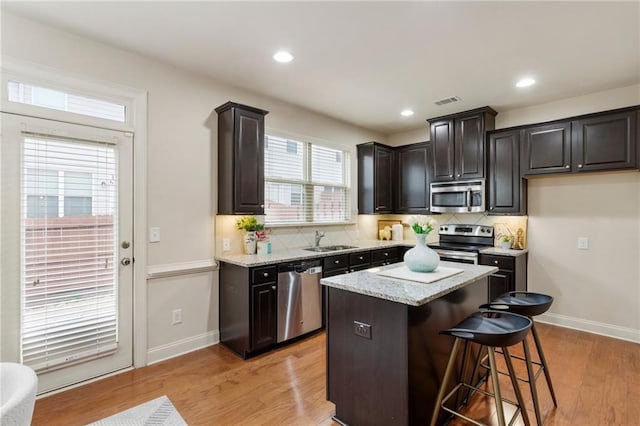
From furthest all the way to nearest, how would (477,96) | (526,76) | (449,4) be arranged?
(477,96), (526,76), (449,4)

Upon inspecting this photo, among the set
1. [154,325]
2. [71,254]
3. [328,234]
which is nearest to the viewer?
[71,254]

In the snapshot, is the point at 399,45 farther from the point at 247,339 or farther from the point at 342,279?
the point at 247,339

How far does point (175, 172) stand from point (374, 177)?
2953 mm

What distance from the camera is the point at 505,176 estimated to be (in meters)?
4.09

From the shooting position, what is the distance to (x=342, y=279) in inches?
85.4

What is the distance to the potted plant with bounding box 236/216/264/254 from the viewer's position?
3.51 meters

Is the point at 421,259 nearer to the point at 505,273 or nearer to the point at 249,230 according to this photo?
the point at 249,230

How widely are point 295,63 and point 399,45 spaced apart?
944 mm

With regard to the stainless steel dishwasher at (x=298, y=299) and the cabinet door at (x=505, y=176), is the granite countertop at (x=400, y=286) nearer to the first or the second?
the stainless steel dishwasher at (x=298, y=299)

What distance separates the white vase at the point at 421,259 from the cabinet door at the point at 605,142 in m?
2.56

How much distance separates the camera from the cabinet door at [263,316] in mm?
3020

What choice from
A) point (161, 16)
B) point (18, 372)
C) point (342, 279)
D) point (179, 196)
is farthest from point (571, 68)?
point (18, 372)

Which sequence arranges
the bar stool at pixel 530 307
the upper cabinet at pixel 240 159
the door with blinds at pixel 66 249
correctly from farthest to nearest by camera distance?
the upper cabinet at pixel 240 159 → the door with blinds at pixel 66 249 → the bar stool at pixel 530 307

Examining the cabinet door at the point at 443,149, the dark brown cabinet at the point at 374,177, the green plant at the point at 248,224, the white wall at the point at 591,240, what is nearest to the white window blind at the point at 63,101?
the green plant at the point at 248,224
